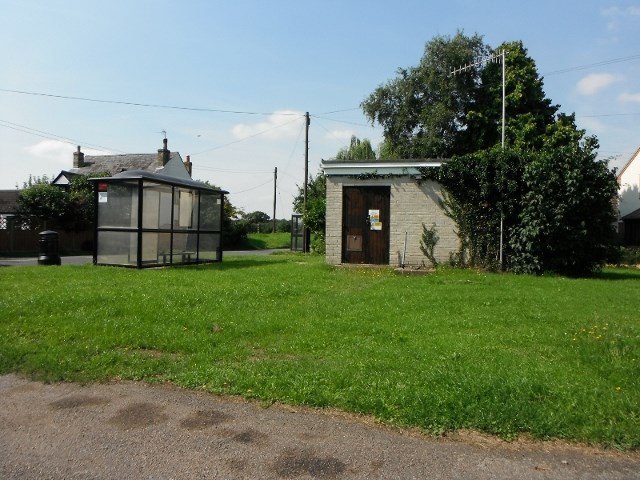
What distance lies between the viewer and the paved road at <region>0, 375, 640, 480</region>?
3.49 meters

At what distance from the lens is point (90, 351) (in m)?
6.12

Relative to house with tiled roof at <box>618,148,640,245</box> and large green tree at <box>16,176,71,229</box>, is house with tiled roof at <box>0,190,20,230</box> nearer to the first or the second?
large green tree at <box>16,176,71,229</box>

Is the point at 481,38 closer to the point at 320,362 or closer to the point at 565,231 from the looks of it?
the point at 565,231

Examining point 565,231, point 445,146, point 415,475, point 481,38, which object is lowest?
point 415,475

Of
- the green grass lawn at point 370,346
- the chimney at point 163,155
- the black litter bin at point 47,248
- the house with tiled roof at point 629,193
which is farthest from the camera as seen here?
the chimney at point 163,155

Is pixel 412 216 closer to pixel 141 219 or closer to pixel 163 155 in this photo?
pixel 141 219

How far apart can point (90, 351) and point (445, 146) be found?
3436 cm

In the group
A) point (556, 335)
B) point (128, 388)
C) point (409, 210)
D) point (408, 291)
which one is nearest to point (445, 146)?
point (409, 210)

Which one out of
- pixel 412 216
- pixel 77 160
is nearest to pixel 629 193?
pixel 412 216

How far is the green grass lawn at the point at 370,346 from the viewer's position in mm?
4418

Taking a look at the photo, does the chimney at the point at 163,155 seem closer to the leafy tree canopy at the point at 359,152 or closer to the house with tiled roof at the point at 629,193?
the leafy tree canopy at the point at 359,152

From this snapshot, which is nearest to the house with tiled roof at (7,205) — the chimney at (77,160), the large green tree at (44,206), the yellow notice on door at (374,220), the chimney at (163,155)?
the large green tree at (44,206)

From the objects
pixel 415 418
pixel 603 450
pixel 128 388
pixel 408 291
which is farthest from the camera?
pixel 408 291

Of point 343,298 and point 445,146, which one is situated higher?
point 445,146
